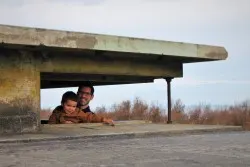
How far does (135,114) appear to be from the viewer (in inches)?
1075

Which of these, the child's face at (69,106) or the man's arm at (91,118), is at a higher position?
the child's face at (69,106)

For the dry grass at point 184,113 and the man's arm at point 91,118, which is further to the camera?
the dry grass at point 184,113

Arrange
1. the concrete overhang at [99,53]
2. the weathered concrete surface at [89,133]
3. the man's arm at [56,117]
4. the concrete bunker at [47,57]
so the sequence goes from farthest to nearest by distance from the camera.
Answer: the man's arm at [56,117], the concrete bunker at [47,57], the concrete overhang at [99,53], the weathered concrete surface at [89,133]

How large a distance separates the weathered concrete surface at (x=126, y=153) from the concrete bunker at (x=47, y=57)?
87.6 inches

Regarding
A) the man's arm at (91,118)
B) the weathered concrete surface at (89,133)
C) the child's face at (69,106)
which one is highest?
the child's face at (69,106)

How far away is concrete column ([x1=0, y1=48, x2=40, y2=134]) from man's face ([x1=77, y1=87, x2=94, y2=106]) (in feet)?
11.0

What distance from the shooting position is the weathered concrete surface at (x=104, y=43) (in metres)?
10.1

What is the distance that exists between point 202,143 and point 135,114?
Answer: 60.5ft

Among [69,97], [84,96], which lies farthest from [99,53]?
[84,96]

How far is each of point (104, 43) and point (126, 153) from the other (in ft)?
15.7

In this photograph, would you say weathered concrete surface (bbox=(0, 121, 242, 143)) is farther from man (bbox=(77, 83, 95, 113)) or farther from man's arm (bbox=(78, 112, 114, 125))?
man (bbox=(77, 83, 95, 113))

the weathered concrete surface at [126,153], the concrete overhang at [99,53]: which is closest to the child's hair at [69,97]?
the concrete overhang at [99,53]

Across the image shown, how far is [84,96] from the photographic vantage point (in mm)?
14789

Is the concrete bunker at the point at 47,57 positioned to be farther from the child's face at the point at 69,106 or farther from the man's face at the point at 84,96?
the man's face at the point at 84,96
